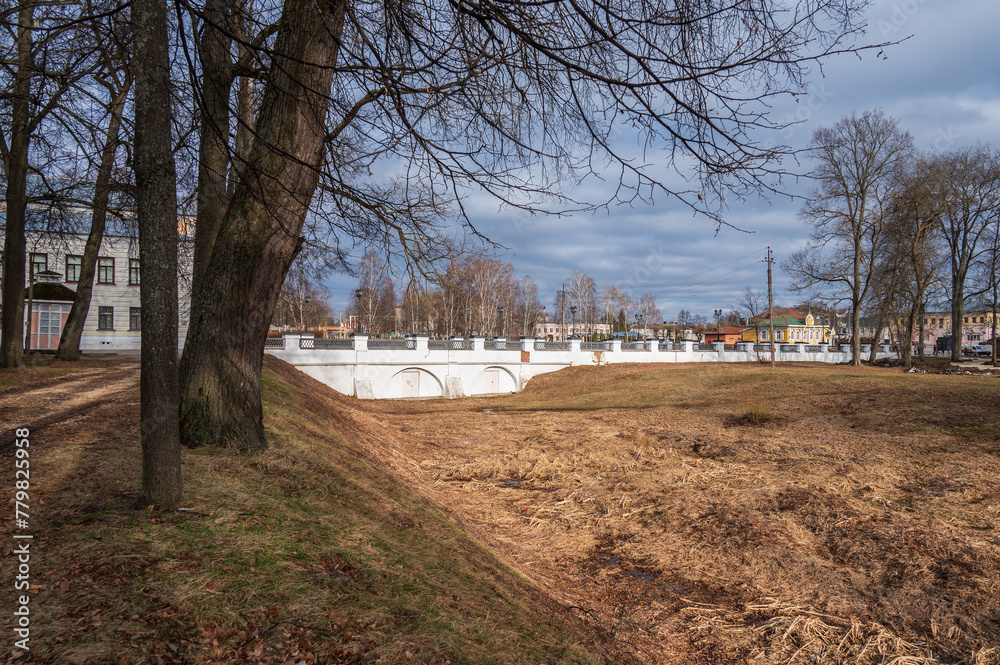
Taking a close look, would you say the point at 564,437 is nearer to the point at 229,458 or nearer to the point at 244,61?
the point at 229,458

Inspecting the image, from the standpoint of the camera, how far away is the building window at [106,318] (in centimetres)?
3300

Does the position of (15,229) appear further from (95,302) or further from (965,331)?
(965,331)

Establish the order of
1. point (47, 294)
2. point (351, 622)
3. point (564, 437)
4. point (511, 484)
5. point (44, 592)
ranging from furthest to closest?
point (47, 294), point (564, 437), point (511, 484), point (351, 622), point (44, 592)

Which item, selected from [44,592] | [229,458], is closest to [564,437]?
[229,458]

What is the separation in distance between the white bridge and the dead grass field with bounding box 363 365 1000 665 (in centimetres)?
1564

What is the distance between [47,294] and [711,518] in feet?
114

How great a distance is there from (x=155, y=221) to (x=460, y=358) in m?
29.3

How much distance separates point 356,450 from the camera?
26.9ft

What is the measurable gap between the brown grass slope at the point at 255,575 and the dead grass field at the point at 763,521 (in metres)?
1.21

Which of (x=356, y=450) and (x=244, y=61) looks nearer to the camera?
(x=244, y=61)

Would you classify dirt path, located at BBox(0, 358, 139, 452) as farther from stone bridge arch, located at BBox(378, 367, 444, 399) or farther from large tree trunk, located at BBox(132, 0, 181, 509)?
stone bridge arch, located at BBox(378, 367, 444, 399)

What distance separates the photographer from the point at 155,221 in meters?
3.25

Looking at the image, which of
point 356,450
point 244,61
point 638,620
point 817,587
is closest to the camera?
point 638,620

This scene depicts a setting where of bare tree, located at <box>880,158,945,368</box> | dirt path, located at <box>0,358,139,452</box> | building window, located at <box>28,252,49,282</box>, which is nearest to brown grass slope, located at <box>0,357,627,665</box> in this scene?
dirt path, located at <box>0,358,139,452</box>
